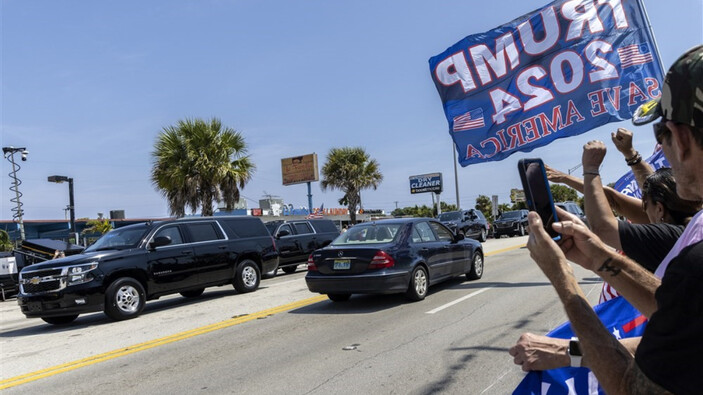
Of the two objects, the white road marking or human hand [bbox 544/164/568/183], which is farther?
the white road marking

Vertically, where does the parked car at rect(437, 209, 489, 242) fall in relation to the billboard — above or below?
below

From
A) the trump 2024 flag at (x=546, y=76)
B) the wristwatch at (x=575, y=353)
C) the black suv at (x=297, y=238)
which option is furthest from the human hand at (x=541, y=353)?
the black suv at (x=297, y=238)

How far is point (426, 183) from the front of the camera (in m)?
57.9

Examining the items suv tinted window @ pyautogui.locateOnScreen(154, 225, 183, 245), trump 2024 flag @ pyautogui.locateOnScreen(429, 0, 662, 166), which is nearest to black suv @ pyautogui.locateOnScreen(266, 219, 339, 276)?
suv tinted window @ pyautogui.locateOnScreen(154, 225, 183, 245)


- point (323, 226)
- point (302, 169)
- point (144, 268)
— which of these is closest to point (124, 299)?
point (144, 268)

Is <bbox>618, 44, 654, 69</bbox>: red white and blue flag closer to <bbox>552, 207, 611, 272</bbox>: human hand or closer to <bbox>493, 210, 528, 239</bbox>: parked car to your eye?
<bbox>552, 207, 611, 272</bbox>: human hand

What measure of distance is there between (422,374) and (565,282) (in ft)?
11.7

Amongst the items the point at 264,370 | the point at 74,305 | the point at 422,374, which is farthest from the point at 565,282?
the point at 74,305

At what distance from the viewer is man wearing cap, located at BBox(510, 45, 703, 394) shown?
1.28 metres

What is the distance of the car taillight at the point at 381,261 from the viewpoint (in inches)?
344

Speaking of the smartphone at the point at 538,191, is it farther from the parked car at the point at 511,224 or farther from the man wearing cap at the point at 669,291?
the parked car at the point at 511,224

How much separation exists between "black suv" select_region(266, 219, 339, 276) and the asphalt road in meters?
6.72

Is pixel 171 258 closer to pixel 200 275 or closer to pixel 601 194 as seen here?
pixel 200 275

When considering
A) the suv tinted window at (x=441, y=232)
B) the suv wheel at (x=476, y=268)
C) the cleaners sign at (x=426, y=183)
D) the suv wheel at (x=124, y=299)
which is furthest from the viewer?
the cleaners sign at (x=426, y=183)
